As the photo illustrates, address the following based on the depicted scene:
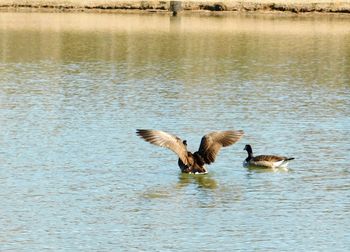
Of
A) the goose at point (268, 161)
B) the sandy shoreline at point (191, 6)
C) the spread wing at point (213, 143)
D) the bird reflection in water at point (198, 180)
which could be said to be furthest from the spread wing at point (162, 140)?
the sandy shoreline at point (191, 6)

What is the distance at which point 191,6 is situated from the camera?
6906 cm

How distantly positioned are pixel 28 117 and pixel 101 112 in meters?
2.17

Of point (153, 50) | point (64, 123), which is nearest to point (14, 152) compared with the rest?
point (64, 123)

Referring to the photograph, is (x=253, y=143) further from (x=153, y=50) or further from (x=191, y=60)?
(x=153, y=50)

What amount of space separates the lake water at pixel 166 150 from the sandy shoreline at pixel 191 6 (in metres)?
14.9

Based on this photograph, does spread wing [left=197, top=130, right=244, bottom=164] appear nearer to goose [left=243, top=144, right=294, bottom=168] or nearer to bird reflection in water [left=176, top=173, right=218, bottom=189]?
bird reflection in water [left=176, top=173, right=218, bottom=189]

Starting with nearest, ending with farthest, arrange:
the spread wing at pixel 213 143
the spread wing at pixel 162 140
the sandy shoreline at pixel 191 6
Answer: the spread wing at pixel 162 140 → the spread wing at pixel 213 143 → the sandy shoreline at pixel 191 6

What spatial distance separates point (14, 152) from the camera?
25016mm

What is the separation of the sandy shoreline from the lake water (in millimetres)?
14875

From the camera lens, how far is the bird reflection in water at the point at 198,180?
22203 mm

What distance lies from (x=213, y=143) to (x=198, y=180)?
0.84 metres

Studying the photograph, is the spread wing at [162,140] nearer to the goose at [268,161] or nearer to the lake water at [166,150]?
the lake water at [166,150]

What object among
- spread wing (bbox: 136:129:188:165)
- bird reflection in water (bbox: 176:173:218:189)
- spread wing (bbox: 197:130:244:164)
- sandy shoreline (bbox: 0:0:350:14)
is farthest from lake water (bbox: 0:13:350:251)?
sandy shoreline (bbox: 0:0:350:14)

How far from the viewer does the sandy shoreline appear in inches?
2662
